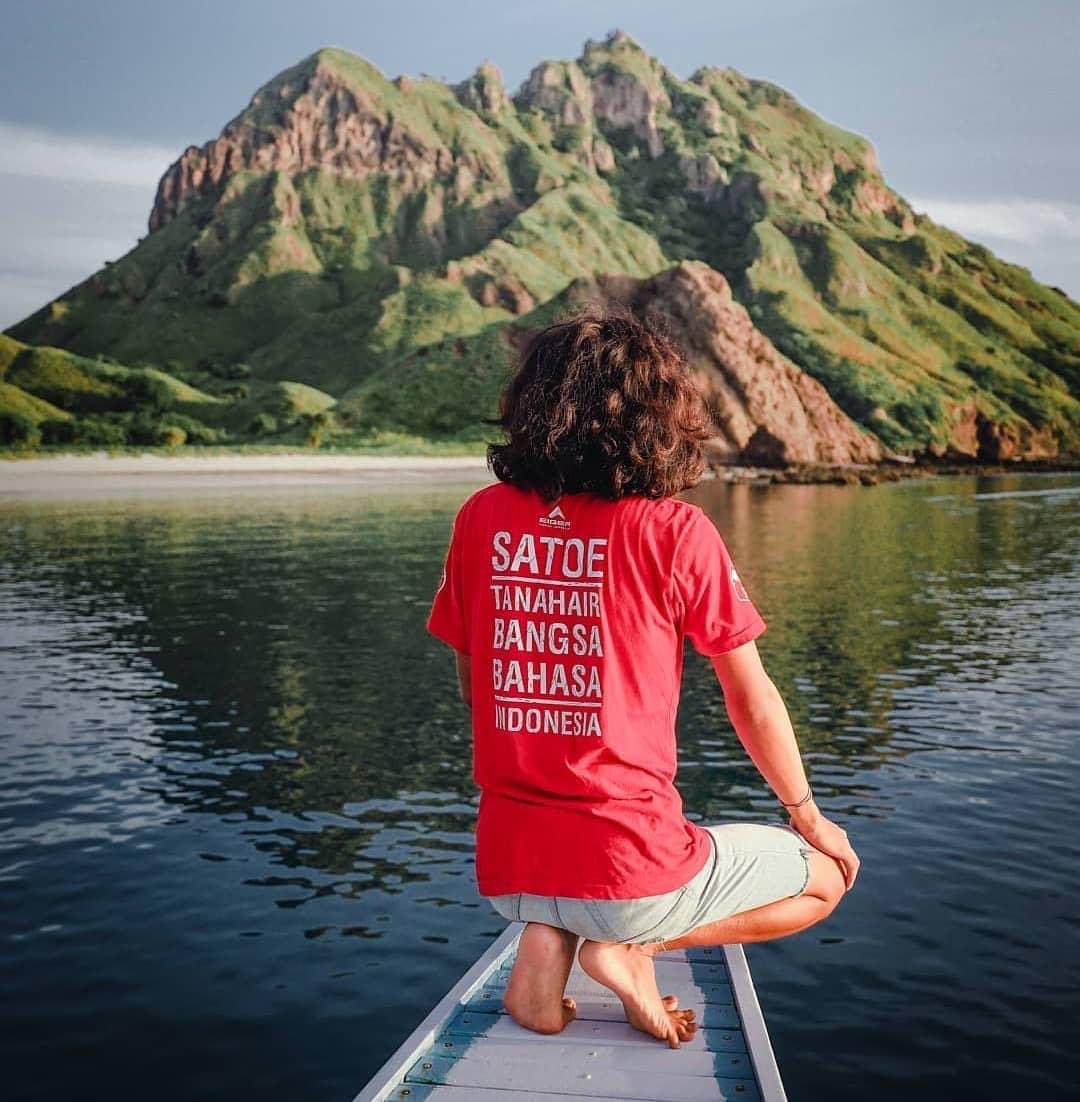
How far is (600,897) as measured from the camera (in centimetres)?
462

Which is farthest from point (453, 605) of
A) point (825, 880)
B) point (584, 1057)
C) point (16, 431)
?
point (16, 431)

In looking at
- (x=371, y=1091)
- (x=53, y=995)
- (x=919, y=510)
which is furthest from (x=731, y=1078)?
(x=919, y=510)

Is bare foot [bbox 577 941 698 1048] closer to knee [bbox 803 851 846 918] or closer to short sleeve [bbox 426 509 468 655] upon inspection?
knee [bbox 803 851 846 918]

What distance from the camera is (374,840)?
478 inches

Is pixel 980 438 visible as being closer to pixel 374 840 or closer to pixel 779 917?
pixel 374 840

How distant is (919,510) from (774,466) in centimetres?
6457

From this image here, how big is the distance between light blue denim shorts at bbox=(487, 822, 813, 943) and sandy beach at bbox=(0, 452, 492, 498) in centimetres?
8351

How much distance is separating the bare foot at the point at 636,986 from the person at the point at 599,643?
1 centimetres

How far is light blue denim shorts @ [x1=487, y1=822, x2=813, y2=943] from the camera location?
470 cm

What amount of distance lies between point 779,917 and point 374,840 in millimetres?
7575

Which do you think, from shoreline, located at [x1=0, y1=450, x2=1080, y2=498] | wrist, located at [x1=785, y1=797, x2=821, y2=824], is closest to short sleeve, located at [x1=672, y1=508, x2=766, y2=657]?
wrist, located at [x1=785, y1=797, x2=821, y2=824]

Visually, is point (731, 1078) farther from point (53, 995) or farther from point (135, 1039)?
point (53, 995)

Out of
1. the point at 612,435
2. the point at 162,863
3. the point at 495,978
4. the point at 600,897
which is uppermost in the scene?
the point at 612,435

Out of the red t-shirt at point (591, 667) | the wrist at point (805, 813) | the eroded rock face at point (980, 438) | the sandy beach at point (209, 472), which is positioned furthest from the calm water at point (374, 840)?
the eroded rock face at point (980, 438)
